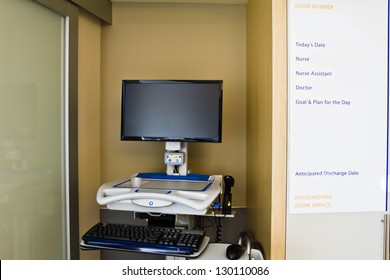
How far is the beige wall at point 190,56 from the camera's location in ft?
7.32

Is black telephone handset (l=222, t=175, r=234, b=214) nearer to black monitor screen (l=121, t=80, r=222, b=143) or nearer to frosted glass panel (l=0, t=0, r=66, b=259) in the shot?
black monitor screen (l=121, t=80, r=222, b=143)

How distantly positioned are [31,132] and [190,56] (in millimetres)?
1173

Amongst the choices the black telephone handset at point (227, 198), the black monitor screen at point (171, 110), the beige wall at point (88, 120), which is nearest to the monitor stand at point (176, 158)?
the black monitor screen at point (171, 110)

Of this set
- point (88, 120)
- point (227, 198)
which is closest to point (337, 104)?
point (227, 198)

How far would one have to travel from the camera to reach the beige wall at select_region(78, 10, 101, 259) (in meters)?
2.00

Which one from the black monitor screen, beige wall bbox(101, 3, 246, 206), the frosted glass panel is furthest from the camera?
beige wall bbox(101, 3, 246, 206)

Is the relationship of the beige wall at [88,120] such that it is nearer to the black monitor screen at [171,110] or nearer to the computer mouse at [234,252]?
the black monitor screen at [171,110]

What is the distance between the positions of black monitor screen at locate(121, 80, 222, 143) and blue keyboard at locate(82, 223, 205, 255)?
55 cm

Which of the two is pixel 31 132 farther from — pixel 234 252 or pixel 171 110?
pixel 234 252

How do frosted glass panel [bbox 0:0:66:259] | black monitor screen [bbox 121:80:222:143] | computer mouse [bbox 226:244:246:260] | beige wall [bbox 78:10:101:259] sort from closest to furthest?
frosted glass panel [bbox 0:0:66:259] → computer mouse [bbox 226:244:246:260] → black monitor screen [bbox 121:80:222:143] → beige wall [bbox 78:10:101:259]

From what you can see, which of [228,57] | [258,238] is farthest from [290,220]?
[228,57]

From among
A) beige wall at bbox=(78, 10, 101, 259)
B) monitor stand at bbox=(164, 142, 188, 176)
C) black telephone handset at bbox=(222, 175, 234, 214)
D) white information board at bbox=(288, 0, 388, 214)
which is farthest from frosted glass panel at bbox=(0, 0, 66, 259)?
white information board at bbox=(288, 0, 388, 214)

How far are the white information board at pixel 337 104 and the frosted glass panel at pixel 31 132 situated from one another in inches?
50.3
